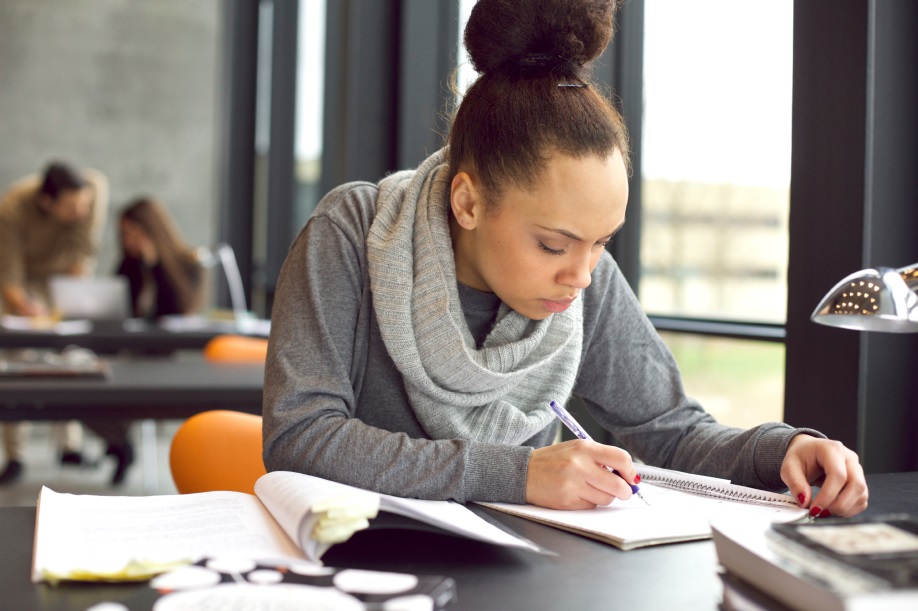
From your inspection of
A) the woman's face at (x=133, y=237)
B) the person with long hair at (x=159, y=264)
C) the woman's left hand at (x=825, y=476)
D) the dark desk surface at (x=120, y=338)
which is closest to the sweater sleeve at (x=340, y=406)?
the woman's left hand at (x=825, y=476)

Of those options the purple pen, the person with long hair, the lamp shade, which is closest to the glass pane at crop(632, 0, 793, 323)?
the purple pen

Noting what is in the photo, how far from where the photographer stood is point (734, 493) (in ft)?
3.64

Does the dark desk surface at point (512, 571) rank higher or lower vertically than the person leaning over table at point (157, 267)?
A: lower

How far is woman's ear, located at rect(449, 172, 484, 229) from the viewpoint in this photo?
1283mm

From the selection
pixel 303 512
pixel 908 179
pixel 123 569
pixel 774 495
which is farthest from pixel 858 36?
pixel 123 569

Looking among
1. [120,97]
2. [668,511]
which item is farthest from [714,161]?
[120,97]

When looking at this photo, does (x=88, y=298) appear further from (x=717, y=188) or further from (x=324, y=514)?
(x=324, y=514)

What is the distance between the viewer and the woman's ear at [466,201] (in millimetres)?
1283

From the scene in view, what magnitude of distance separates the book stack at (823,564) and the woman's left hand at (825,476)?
0.31m

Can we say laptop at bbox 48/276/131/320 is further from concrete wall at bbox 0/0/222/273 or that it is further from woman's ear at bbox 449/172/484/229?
woman's ear at bbox 449/172/484/229

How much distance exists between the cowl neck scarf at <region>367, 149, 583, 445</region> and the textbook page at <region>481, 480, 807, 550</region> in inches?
9.5

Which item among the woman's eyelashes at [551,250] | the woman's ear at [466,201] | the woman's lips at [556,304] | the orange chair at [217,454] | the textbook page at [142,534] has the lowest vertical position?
the orange chair at [217,454]

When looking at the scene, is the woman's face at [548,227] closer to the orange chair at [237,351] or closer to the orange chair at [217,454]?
the orange chair at [217,454]

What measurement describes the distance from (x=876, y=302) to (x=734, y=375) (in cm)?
151
